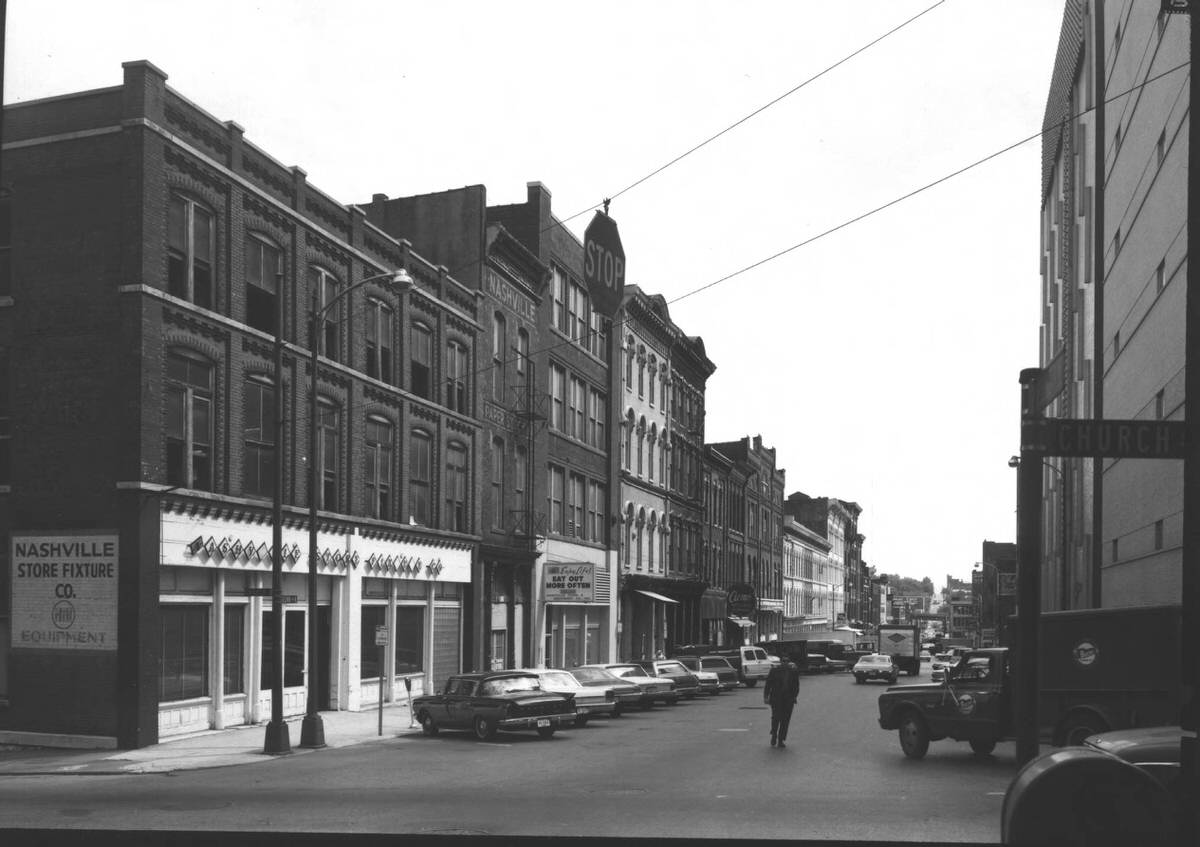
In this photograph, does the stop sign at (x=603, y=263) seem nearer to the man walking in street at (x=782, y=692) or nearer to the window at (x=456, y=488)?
the man walking in street at (x=782, y=692)

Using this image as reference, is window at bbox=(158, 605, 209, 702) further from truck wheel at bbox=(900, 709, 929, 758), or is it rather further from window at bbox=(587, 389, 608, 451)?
window at bbox=(587, 389, 608, 451)

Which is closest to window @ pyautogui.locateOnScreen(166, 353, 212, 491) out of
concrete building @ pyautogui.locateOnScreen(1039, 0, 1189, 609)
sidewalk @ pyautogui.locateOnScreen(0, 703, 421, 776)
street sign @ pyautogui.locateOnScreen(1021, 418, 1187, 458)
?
sidewalk @ pyautogui.locateOnScreen(0, 703, 421, 776)

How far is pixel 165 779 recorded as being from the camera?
64.1 ft

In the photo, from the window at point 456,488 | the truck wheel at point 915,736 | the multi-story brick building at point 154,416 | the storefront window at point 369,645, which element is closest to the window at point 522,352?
the window at point 456,488

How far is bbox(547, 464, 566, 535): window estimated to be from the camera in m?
49.0

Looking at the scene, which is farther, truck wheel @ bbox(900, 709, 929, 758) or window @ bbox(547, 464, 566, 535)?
window @ bbox(547, 464, 566, 535)

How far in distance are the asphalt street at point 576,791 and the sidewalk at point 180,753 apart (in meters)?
0.67

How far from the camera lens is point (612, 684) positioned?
35.1 m

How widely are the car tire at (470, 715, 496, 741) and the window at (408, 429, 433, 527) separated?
11.9 metres

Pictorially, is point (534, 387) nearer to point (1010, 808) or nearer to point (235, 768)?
point (235, 768)

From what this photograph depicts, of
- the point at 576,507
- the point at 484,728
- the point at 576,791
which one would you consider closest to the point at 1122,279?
the point at 484,728

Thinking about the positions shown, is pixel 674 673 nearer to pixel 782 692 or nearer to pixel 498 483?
pixel 498 483

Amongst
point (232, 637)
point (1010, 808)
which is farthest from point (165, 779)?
point (1010, 808)

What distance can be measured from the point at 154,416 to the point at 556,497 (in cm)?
2545
